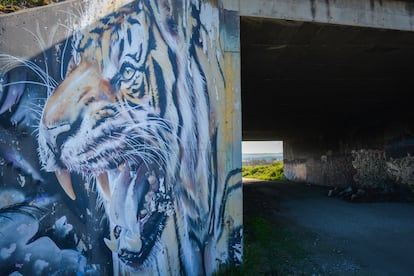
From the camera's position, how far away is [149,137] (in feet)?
14.4

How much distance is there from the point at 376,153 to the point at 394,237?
32.3 ft

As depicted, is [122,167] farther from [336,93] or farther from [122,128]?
[336,93]

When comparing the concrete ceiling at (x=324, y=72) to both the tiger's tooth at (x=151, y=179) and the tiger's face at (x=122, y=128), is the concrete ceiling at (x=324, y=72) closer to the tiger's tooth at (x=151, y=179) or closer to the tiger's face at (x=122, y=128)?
the tiger's face at (x=122, y=128)

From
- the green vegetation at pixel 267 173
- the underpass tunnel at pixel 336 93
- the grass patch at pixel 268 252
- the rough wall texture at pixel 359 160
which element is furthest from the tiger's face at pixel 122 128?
the green vegetation at pixel 267 173

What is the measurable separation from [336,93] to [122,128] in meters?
8.85

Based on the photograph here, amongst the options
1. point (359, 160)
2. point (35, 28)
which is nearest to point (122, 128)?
point (35, 28)

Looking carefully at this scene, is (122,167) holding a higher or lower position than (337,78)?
lower

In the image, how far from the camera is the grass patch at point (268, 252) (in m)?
4.86

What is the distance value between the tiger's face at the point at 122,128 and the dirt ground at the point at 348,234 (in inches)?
86.1

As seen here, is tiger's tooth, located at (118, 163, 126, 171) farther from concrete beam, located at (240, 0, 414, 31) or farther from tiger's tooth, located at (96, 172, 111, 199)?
concrete beam, located at (240, 0, 414, 31)

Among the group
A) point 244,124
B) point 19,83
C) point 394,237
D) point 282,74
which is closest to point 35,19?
point 19,83

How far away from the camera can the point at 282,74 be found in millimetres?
9141

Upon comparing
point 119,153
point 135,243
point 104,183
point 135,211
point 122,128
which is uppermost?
point 122,128

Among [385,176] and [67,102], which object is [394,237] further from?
[385,176]
